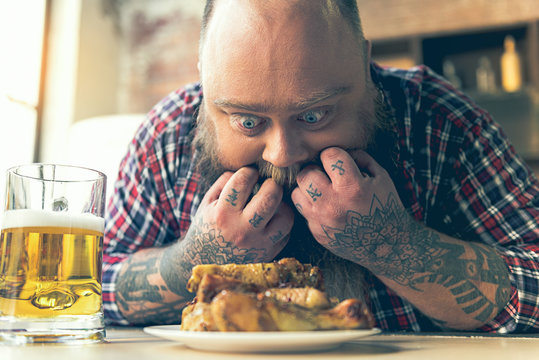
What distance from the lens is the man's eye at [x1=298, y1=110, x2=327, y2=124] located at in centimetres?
104

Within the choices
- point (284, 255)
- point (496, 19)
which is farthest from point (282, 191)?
point (496, 19)

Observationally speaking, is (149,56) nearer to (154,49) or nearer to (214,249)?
(154,49)

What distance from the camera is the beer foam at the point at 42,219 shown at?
656 millimetres

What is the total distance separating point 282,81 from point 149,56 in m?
3.12

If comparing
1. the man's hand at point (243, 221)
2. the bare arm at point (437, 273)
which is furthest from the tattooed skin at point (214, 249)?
the bare arm at point (437, 273)

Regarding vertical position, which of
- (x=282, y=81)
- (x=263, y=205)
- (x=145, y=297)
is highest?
(x=282, y=81)

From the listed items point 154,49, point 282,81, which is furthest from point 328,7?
point 154,49

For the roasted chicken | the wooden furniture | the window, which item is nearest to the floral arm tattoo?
the roasted chicken

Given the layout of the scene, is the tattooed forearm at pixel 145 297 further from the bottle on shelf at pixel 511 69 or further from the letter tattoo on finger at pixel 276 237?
the bottle on shelf at pixel 511 69

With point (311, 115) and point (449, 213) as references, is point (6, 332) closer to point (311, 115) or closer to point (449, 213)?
point (311, 115)

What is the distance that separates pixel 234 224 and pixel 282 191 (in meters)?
0.12

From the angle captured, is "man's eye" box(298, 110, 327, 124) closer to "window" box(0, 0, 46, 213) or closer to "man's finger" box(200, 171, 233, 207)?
"man's finger" box(200, 171, 233, 207)

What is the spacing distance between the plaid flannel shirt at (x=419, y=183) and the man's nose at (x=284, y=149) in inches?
16.2

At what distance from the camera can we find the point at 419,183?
141 cm
